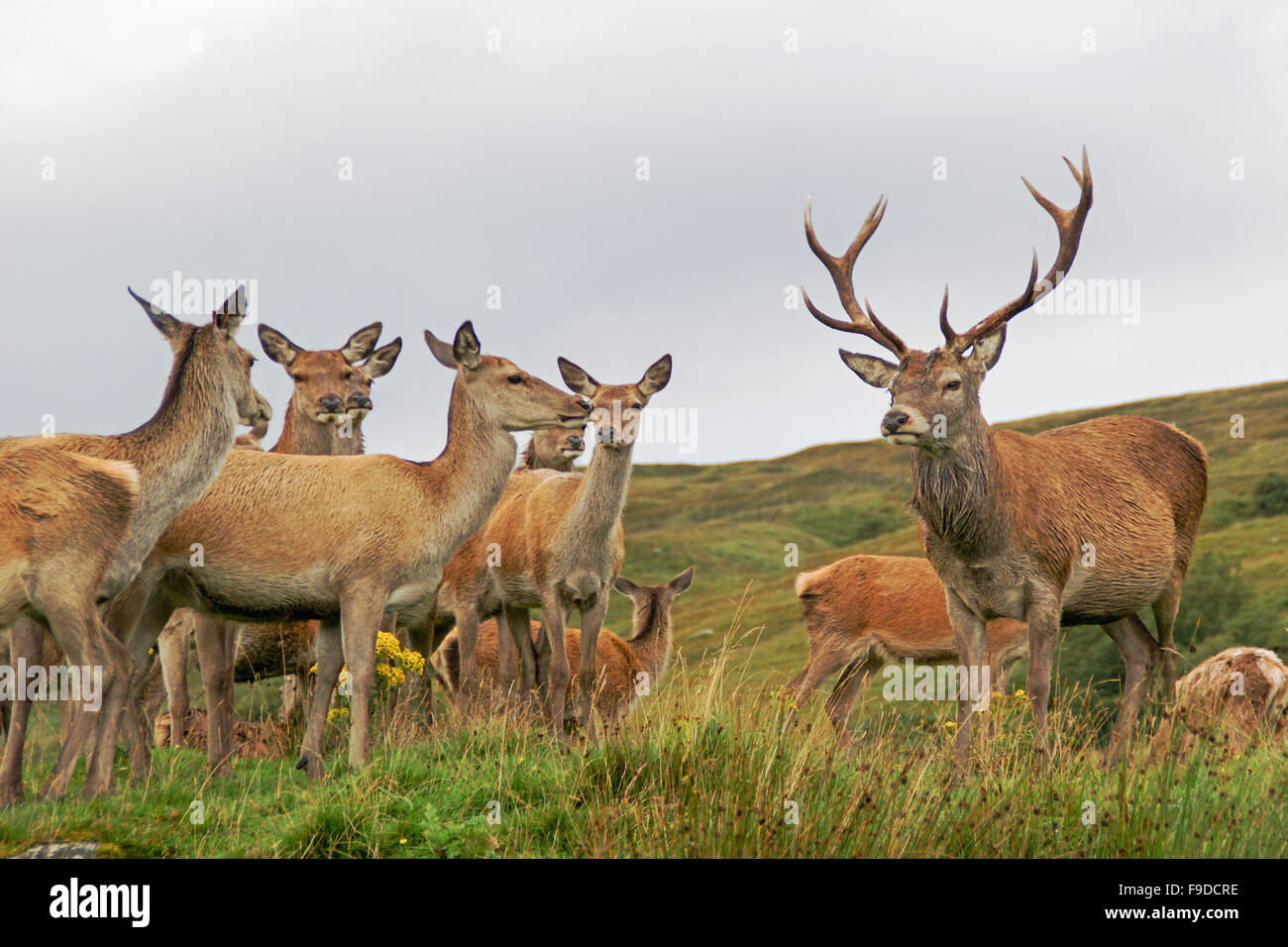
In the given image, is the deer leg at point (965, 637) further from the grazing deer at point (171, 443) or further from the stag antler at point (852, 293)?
the grazing deer at point (171, 443)

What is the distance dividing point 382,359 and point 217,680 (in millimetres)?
3014

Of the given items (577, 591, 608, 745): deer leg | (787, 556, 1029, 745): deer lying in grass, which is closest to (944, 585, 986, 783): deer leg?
(577, 591, 608, 745): deer leg

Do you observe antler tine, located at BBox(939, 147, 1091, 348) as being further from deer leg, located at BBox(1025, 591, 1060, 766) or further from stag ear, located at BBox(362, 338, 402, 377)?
stag ear, located at BBox(362, 338, 402, 377)

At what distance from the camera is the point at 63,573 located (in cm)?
722

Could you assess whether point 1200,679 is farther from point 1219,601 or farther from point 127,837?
point 1219,601

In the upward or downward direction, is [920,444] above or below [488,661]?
above

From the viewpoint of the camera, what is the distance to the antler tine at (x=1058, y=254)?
932cm

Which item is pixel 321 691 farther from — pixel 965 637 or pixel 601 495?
pixel 965 637

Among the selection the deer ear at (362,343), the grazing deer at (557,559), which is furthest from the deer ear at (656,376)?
the deer ear at (362,343)

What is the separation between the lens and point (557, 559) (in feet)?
35.2

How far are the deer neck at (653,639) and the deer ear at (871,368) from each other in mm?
3952

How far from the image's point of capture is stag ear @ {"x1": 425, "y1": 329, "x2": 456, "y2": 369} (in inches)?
402
